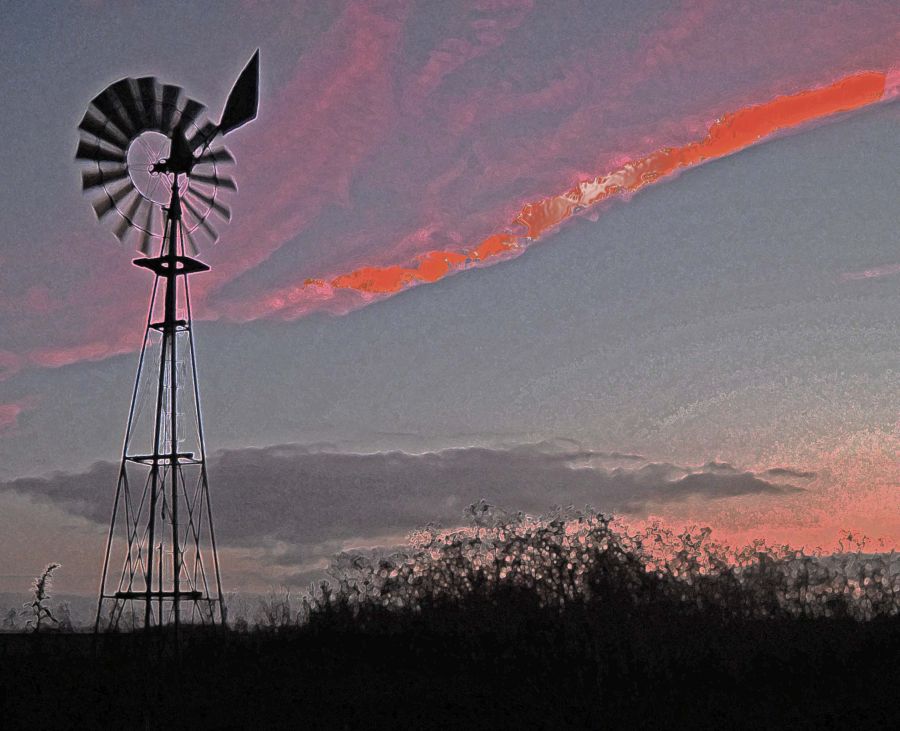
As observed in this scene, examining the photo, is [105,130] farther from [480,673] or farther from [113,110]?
[480,673]

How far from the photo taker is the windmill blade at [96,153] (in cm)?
2312

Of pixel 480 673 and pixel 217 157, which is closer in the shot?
pixel 480 673

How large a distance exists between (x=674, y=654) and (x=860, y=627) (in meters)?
4.52

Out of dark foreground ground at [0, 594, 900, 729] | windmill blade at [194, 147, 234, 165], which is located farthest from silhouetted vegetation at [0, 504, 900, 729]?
windmill blade at [194, 147, 234, 165]

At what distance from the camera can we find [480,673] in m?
17.9

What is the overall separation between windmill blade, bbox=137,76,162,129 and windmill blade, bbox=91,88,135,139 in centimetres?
43

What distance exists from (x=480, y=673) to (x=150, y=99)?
14042mm

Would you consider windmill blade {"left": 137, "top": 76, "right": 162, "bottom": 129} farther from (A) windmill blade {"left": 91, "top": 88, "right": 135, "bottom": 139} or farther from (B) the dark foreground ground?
(B) the dark foreground ground

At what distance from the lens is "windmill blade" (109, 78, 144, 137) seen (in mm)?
22812

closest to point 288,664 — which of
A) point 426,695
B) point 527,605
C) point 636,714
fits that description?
point 426,695

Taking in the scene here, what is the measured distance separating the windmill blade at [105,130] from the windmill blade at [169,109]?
2.94 ft

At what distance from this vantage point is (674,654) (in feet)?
58.1

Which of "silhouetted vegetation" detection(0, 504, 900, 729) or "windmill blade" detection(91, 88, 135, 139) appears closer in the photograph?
"silhouetted vegetation" detection(0, 504, 900, 729)

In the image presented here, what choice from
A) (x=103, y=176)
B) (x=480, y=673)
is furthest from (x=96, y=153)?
(x=480, y=673)
